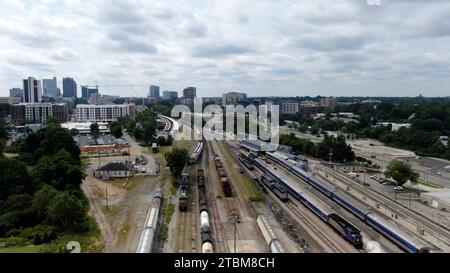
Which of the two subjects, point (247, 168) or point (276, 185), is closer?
point (276, 185)

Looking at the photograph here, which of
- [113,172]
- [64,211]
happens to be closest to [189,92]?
[113,172]

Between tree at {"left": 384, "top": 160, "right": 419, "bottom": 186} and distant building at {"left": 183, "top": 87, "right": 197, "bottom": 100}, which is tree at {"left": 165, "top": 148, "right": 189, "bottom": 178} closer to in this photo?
tree at {"left": 384, "top": 160, "right": 419, "bottom": 186}

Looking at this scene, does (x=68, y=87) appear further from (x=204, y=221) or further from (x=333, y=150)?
(x=204, y=221)

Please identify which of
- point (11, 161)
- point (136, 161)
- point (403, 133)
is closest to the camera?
point (11, 161)

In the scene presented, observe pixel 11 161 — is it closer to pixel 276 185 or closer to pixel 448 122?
pixel 276 185

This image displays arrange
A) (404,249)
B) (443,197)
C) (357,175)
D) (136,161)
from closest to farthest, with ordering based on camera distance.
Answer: (404,249)
(443,197)
(357,175)
(136,161)

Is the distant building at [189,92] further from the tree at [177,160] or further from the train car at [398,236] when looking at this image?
the train car at [398,236]

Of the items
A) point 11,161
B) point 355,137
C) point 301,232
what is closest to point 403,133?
point 355,137
